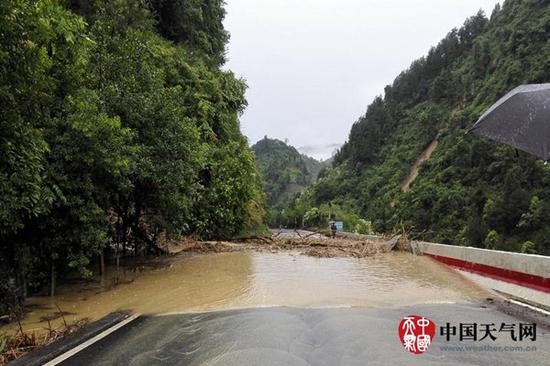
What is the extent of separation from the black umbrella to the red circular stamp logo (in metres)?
2.59

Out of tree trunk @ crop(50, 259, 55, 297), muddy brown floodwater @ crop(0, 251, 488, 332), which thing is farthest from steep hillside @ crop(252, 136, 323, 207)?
tree trunk @ crop(50, 259, 55, 297)

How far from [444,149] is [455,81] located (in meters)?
24.9

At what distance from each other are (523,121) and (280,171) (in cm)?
14879

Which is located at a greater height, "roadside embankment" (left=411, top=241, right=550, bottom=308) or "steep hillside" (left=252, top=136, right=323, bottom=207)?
"steep hillside" (left=252, top=136, right=323, bottom=207)

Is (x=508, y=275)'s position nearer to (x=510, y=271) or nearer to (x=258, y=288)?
(x=510, y=271)

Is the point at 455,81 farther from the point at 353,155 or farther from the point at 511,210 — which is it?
the point at 511,210

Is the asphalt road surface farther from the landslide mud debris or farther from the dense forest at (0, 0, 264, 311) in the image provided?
the landslide mud debris

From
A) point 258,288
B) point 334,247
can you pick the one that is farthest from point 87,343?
point 334,247

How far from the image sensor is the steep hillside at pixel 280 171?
148125mm

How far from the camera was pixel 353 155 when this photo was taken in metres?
108

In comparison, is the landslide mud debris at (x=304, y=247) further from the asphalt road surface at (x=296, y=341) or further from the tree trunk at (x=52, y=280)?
the asphalt road surface at (x=296, y=341)

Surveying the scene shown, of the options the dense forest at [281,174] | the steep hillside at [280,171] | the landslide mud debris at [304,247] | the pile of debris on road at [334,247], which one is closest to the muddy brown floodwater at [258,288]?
the pile of debris on road at [334,247]

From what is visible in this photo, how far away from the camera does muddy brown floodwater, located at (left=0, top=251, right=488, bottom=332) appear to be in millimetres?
8273

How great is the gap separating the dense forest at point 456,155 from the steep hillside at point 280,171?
30.5 metres
